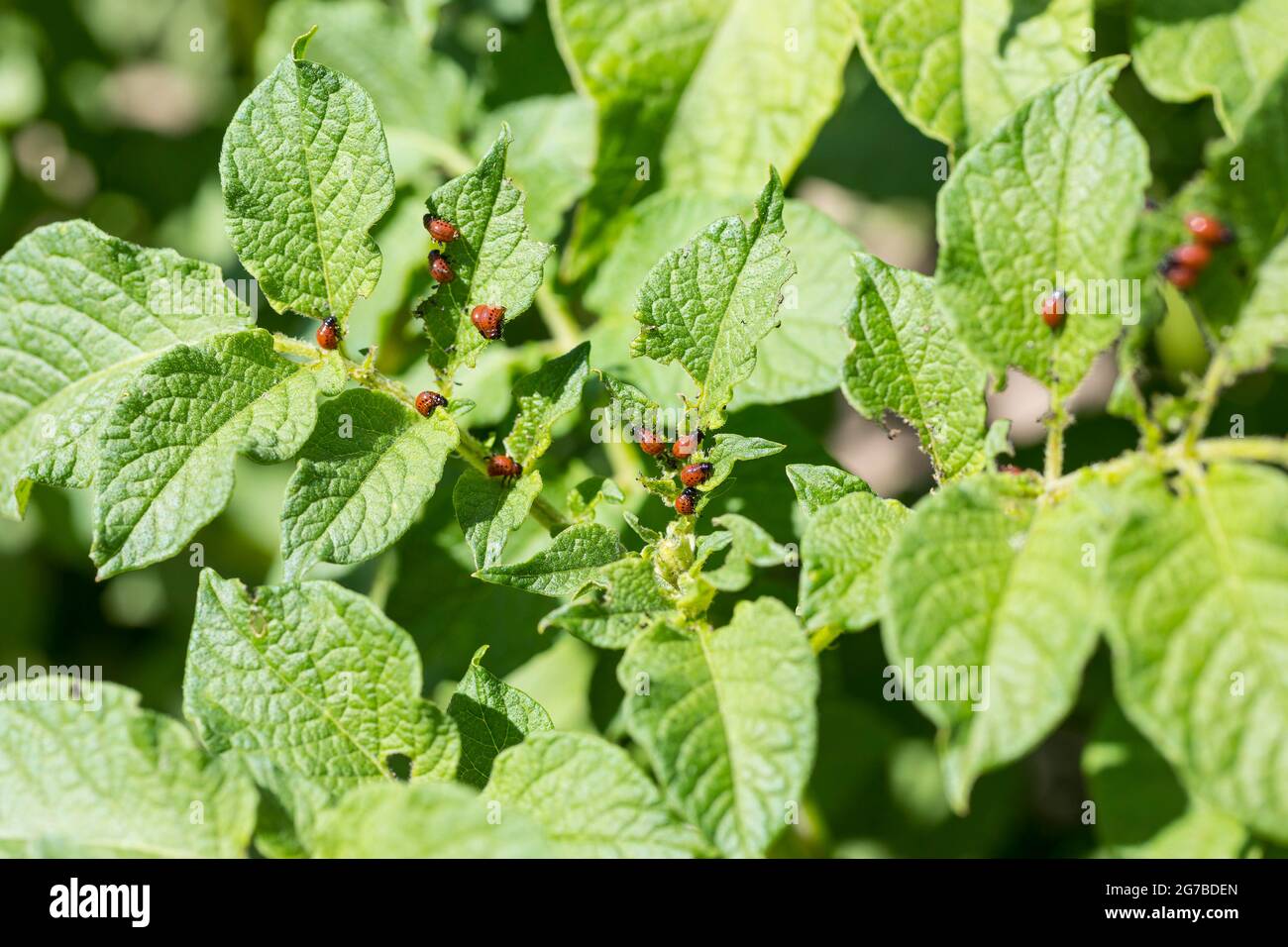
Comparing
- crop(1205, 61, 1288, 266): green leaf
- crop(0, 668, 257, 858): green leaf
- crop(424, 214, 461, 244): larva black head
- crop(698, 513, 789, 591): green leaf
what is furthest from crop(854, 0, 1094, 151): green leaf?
crop(0, 668, 257, 858): green leaf

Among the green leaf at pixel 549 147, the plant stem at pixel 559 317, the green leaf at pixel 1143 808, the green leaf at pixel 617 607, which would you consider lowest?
the green leaf at pixel 1143 808

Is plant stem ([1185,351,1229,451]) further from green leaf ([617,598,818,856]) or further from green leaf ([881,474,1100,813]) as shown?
green leaf ([617,598,818,856])

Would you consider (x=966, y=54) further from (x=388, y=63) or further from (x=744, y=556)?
(x=388, y=63)

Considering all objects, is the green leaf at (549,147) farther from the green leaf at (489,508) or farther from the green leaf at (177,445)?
the green leaf at (177,445)

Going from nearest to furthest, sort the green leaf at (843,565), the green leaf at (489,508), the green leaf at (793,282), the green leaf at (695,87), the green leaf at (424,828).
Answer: the green leaf at (424,828)
the green leaf at (843,565)
the green leaf at (489,508)
the green leaf at (793,282)
the green leaf at (695,87)

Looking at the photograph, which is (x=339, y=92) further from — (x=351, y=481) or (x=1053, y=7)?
(x=1053, y=7)

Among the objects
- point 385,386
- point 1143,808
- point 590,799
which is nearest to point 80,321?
point 385,386

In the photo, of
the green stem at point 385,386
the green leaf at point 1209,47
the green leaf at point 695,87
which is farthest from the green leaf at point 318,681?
the green leaf at point 1209,47

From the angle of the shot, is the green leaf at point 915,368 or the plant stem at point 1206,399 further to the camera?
the green leaf at point 915,368
